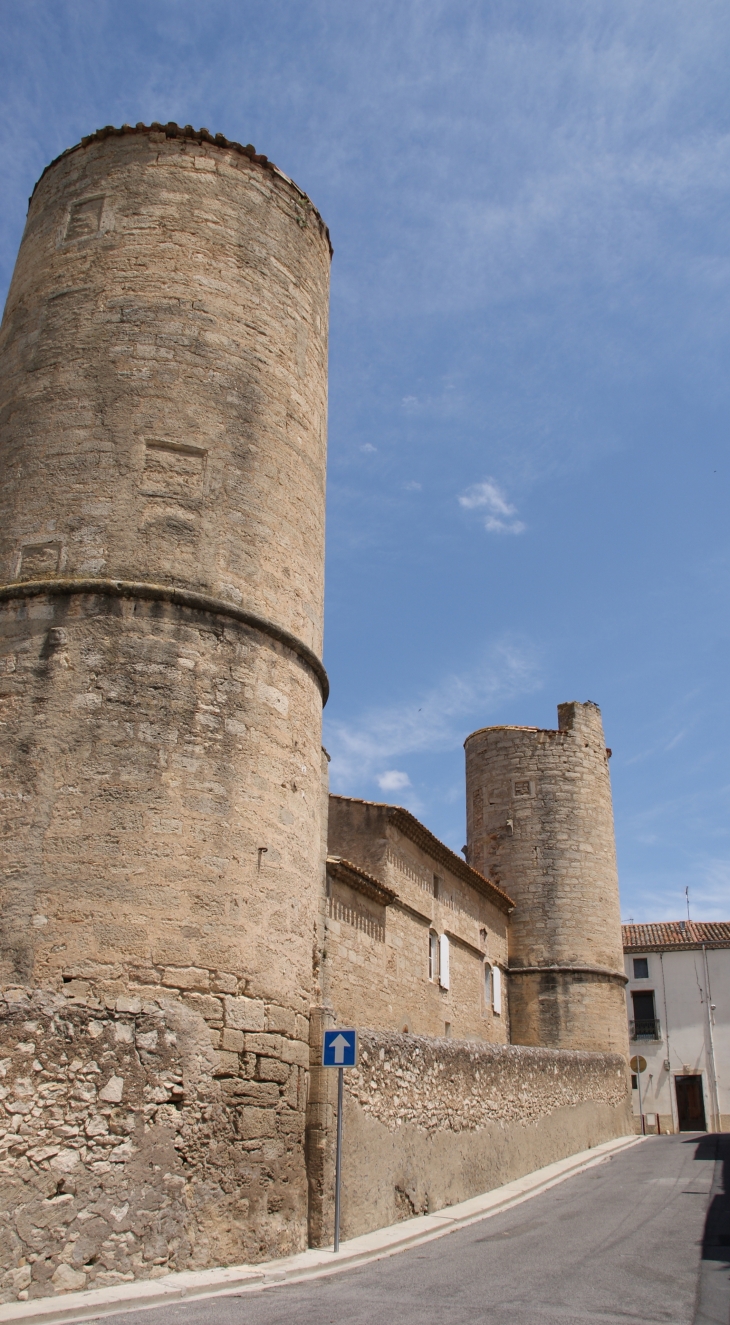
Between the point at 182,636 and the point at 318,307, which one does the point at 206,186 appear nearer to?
the point at 318,307

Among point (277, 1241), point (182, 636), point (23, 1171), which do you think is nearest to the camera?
point (23, 1171)

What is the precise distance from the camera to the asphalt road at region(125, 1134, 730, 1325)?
18.5 feet

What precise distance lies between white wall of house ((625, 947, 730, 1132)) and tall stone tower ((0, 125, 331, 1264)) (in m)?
29.5

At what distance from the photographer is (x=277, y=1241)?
24.0ft

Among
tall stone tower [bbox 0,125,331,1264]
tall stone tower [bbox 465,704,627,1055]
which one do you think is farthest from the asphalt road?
tall stone tower [bbox 465,704,627,1055]

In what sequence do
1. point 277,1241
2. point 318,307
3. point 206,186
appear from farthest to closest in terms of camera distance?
point 318,307 < point 206,186 < point 277,1241

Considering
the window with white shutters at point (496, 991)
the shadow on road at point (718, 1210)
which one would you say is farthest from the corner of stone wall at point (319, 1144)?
the window with white shutters at point (496, 991)

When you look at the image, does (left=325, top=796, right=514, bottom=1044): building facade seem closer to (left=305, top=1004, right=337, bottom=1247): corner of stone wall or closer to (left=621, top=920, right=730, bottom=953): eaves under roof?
(left=305, top=1004, right=337, bottom=1247): corner of stone wall

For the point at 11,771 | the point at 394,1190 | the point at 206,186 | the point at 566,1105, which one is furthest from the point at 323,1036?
the point at 566,1105

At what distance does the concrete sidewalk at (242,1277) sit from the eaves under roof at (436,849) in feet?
19.9

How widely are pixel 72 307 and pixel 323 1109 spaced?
737 cm

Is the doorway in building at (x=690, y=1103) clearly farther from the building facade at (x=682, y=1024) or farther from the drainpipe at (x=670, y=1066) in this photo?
the drainpipe at (x=670, y=1066)

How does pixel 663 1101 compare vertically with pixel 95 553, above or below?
below

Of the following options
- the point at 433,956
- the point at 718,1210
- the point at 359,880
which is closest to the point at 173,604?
the point at 359,880
